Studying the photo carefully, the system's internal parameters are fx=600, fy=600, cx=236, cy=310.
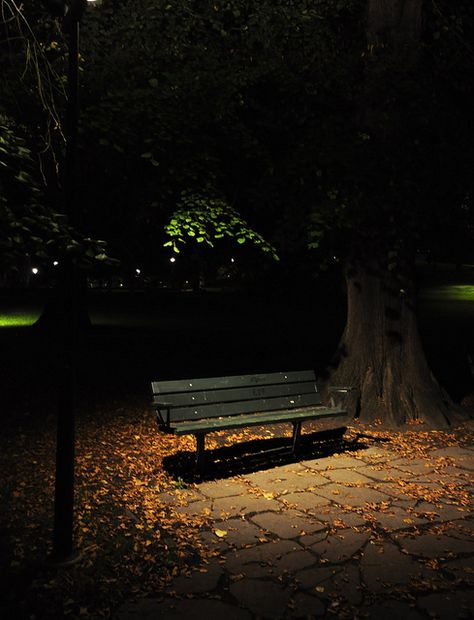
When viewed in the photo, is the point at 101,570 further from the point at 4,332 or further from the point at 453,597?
the point at 4,332

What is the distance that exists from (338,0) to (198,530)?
28.2 ft

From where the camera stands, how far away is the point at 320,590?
391 cm

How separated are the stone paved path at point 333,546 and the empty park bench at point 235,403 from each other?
0.57 m

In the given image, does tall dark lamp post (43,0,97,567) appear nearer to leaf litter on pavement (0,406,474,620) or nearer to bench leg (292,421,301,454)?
leaf litter on pavement (0,406,474,620)

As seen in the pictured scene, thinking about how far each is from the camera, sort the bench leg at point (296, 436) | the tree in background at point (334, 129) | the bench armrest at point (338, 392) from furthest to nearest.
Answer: the tree in background at point (334, 129) → the bench armrest at point (338, 392) → the bench leg at point (296, 436)

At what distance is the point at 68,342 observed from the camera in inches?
164

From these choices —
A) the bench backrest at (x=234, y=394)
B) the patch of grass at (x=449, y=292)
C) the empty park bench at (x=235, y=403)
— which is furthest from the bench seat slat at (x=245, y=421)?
→ the patch of grass at (x=449, y=292)

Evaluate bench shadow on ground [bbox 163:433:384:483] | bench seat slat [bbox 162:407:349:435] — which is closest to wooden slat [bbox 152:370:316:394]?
Result: bench seat slat [bbox 162:407:349:435]

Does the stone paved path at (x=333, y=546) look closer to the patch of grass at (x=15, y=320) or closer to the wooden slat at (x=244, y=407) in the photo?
the wooden slat at (x=244, y=407)

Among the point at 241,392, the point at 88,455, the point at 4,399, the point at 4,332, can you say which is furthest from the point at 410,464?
the point at 4,332

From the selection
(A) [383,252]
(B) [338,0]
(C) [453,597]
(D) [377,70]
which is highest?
(B) [338,0]

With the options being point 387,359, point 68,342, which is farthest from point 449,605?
point 387,359

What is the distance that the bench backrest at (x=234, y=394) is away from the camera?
6.38m

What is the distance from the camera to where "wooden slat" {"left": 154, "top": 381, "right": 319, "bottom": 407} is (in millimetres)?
6364
